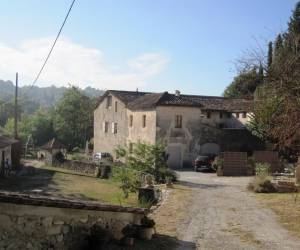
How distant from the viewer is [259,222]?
651 inches

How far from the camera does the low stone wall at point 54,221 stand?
913cm

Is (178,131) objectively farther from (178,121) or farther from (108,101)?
(108,101)

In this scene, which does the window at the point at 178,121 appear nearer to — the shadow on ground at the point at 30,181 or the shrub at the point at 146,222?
the shadow on ground at the point at 30,181

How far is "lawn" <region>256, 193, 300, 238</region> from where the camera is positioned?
16031mm

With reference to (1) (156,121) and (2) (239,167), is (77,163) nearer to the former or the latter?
(1) (156,121)

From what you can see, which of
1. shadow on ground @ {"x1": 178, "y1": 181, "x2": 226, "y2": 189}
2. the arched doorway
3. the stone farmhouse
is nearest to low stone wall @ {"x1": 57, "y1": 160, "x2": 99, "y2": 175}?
the stone farmhouse

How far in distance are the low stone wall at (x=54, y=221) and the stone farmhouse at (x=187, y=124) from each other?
97.2 feet

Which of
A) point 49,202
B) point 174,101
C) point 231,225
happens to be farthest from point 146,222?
point 174,101

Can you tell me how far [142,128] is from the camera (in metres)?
46.7

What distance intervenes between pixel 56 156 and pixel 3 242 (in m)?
41.7

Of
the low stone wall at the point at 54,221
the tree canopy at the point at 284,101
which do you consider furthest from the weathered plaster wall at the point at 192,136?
the low stone wall at the point at 54,221

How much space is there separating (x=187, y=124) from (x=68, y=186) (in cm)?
1454

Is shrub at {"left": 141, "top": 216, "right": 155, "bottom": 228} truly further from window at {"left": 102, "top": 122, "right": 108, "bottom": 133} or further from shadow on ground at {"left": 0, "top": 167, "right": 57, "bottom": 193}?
window at {"left": 102, "top": 122, "right": 108, "bottom": 133}

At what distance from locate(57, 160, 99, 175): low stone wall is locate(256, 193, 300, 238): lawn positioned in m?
21.4
